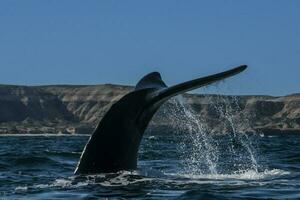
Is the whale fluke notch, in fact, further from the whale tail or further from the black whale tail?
the black whale tail

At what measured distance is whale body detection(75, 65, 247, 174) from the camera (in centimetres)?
1091

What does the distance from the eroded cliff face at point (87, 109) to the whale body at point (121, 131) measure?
126 meters

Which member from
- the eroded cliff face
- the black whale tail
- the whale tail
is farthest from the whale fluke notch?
the eroded cliff face

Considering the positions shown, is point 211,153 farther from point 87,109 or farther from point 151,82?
point 87,109

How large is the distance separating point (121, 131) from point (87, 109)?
153 meters

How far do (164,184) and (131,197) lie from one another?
1282 millimetres

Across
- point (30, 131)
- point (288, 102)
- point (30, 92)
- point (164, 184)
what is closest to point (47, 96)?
point (30, 92)

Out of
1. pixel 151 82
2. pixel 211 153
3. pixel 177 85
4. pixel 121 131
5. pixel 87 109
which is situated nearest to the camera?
pixel 177 85

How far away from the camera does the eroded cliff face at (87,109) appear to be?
14412cm

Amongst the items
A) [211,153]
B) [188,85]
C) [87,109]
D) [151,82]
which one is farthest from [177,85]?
[87,109]

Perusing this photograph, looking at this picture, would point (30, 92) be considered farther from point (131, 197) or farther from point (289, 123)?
point (131, 197)

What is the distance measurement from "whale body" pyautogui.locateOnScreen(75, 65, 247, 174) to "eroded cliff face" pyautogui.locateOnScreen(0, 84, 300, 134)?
12594 centimetres

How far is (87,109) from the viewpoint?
163625 mm

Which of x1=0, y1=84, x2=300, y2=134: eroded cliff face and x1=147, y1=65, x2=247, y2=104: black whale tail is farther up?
x1=0, y1=84, x2=300, y2=134: eroded cliff face
